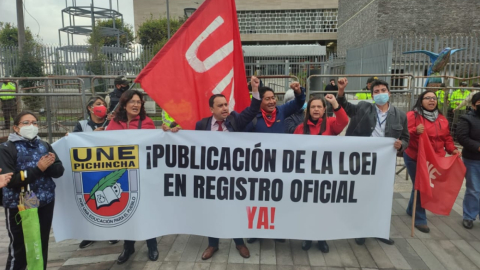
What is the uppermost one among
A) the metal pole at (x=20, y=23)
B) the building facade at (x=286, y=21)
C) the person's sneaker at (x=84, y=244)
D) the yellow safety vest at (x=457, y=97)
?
the building facade at (x=286, y=21)

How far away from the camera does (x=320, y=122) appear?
12.7ft

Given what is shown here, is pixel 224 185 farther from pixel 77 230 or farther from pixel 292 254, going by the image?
pixel 77 230

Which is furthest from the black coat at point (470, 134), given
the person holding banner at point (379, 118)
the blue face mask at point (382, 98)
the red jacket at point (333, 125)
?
the red jacket at point (333, 125)

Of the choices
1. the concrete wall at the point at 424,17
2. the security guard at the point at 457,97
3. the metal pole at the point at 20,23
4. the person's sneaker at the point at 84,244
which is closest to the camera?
the person's sneaker at the point at 84,244

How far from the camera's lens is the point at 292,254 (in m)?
3.80

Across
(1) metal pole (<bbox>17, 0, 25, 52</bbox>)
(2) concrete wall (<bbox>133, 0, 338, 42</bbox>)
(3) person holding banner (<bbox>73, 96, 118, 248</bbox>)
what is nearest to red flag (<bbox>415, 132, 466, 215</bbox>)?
(3) person holding banner (<bbox>73, 96, 118, 248</bbox>)

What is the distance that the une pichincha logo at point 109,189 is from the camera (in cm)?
363

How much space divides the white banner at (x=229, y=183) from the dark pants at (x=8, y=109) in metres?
5.43

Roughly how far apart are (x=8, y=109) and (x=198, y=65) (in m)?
6.31

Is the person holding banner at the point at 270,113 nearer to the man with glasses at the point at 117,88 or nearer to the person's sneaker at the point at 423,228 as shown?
the person's sneaker at the point at 423,228

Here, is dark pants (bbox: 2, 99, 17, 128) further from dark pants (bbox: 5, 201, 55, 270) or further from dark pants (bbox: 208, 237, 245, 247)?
dark pants (bbox: 208, 237, 245, 247)

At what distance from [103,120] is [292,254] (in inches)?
109

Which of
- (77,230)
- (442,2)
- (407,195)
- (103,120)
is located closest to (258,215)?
(77,230)

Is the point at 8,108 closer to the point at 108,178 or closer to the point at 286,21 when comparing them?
the point at 108,178
